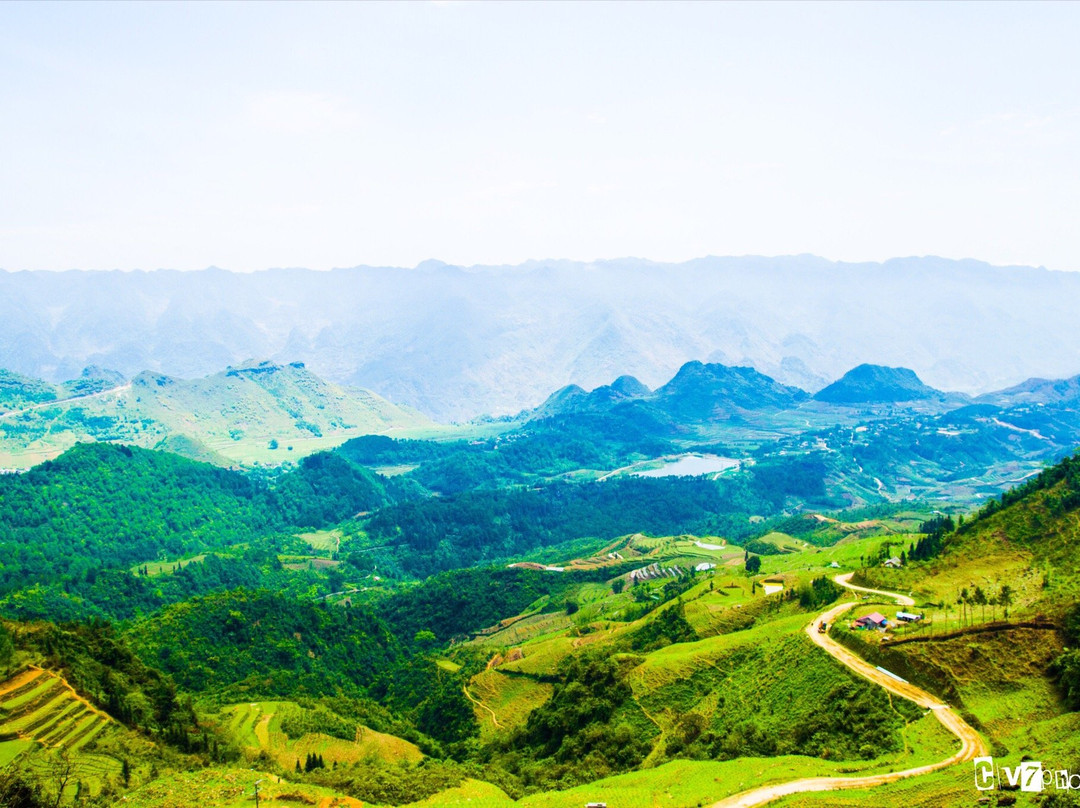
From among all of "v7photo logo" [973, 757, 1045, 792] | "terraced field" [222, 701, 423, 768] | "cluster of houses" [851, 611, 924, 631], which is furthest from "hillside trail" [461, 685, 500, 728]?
"v7photo logo" [973, 757, 1045, 792]

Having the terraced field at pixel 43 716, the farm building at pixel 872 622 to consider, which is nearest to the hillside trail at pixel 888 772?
the farm building at pixel 872 622

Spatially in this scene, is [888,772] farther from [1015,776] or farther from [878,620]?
[878,620]

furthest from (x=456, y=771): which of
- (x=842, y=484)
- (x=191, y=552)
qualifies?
(x=842, y=484)

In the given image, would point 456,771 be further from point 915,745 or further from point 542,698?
point 915,745

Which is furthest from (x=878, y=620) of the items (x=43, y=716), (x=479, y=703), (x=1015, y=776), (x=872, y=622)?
(x=43, y=716)

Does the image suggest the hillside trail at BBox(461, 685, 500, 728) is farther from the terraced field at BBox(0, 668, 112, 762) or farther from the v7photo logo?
the v7photo logo

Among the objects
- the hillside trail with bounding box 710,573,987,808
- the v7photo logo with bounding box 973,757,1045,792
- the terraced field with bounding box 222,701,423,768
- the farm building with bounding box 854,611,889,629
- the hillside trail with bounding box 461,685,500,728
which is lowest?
the hillside trail with bounding box 461,685,500,728

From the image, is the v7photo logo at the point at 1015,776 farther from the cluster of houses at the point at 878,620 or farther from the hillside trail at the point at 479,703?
the hillside trail at the point at 479,703
